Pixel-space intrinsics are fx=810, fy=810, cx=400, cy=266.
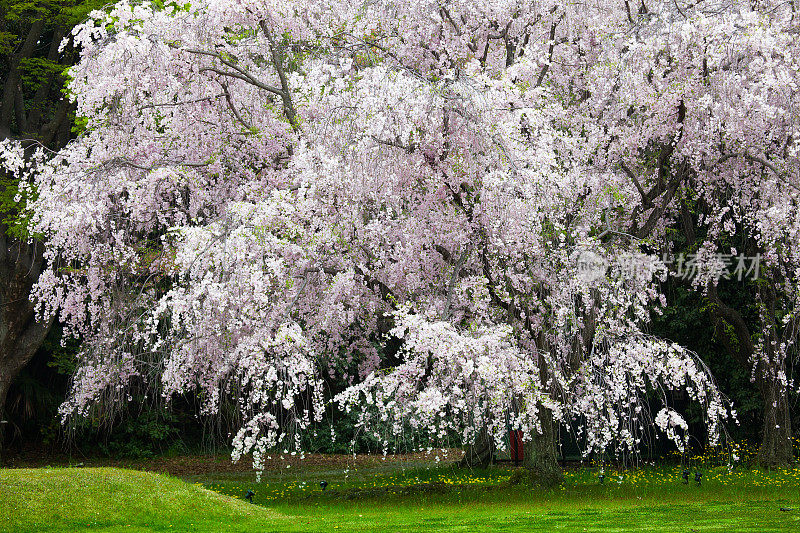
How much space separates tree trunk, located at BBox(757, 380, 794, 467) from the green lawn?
546mm

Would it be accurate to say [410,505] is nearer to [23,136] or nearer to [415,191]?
[415,191]

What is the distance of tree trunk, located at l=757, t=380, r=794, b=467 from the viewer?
14477mm

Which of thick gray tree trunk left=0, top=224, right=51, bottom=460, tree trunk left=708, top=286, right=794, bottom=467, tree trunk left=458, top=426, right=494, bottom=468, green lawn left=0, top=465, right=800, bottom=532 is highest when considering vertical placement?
thick gray tree trunk left=0, top=224, right=51, bottom=460

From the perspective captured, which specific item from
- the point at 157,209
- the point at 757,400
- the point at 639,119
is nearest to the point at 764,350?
the point at 757,400

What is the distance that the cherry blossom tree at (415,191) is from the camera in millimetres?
9055

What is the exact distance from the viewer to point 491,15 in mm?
11898

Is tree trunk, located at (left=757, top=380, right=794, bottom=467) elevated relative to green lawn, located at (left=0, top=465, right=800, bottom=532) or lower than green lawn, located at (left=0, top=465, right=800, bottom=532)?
elevated

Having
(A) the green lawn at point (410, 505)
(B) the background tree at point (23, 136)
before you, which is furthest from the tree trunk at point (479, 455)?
(B) the background tree at point (23, 136)

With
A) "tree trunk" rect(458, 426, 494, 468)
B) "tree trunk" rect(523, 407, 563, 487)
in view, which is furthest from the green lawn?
"tree trunk" rect(458, 426, 494, 468)

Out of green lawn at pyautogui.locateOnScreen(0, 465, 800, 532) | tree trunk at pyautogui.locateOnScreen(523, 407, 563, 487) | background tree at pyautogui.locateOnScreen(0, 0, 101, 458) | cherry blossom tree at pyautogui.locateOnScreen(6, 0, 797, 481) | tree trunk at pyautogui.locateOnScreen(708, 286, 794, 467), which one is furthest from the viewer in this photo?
background tree at pyautogui.locateOnScreen(0, 0, 101, 458)

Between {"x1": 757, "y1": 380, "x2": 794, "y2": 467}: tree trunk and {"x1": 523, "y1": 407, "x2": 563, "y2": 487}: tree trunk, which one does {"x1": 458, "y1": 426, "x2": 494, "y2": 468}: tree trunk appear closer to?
{"x1": 523, "y1": 407, "x2": 563, "y2": 487}: tree trunk

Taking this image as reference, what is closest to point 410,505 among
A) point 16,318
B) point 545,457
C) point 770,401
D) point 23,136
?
point 545,457

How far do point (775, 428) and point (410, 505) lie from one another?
719cm

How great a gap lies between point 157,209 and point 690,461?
40.9 ft
